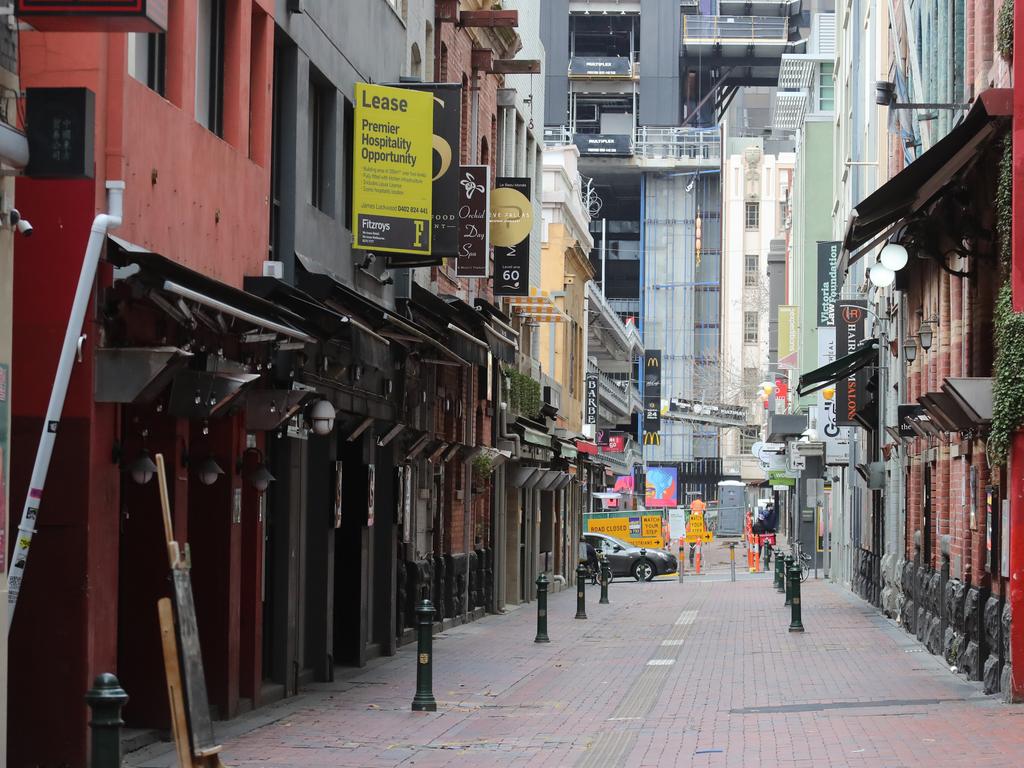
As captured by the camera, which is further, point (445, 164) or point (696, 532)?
point (696, 532)

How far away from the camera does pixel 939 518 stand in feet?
76.0

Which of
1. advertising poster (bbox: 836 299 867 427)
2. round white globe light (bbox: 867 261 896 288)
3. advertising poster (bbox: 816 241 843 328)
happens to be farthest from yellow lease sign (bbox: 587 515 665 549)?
round white globe light (bbox: 867 261 896 288)

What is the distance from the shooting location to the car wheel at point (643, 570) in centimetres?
5241

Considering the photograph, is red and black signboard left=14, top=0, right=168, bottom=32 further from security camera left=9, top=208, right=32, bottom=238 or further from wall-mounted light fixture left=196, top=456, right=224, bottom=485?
wall-mounted light fixture left=196, top=456, right=224, bottom=485

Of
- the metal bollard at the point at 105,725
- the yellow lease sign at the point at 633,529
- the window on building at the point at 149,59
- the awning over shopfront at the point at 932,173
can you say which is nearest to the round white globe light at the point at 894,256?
the awning over shopfront at the point at 932,173

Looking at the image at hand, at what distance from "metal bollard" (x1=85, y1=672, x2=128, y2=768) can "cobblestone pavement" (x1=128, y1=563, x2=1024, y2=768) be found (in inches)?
207

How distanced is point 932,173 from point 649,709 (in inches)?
244

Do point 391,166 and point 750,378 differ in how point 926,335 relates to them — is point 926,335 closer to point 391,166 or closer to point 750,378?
point 391,166

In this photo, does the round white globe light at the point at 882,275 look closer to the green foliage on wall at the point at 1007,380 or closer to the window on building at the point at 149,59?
the green foliage on wall at the point at 1007,380

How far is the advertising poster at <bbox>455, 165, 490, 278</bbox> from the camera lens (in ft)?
83.4

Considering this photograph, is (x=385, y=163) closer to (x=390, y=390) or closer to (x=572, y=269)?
(x=390, y=390)

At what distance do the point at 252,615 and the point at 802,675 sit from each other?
6.94m

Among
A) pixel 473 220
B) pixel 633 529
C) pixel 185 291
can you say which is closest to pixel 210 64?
pixel 185 291

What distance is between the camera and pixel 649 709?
1655 centimetres
